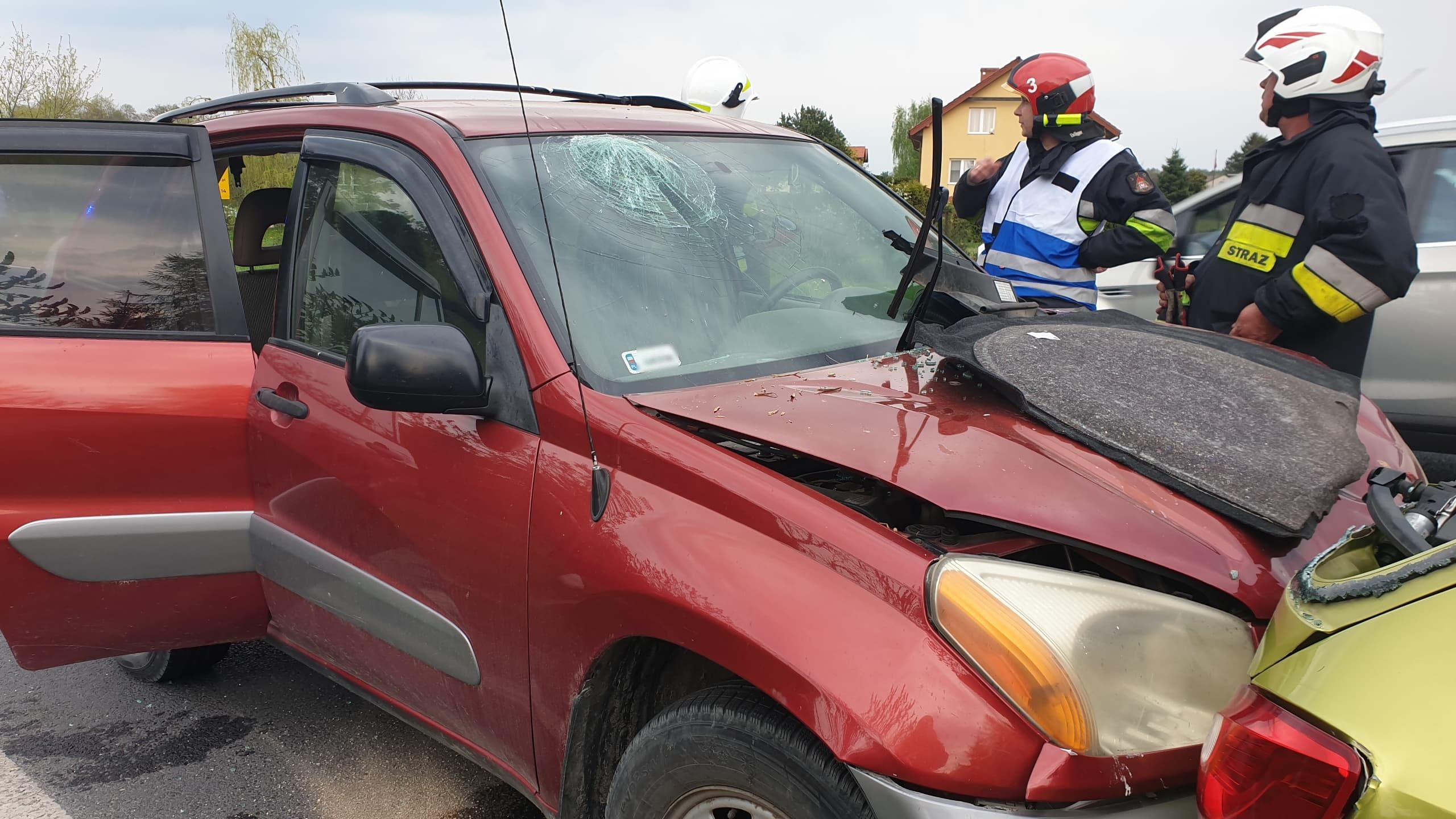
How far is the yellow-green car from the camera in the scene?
104 cm

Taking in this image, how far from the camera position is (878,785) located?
144cm

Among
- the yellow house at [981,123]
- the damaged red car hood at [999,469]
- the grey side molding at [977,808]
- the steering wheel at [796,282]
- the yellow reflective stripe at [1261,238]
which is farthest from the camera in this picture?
the yellow house at [981,123]

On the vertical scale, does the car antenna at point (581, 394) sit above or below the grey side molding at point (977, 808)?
above

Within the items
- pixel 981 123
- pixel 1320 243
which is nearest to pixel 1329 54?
pixel 1320 243

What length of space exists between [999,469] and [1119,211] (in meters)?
2.56

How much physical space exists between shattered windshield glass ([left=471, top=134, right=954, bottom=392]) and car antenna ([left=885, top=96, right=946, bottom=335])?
3 centimetres

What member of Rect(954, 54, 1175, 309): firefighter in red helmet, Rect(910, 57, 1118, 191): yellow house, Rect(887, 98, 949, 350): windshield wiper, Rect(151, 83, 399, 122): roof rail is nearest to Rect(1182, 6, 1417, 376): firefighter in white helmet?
Rect(954, 54, 1175, 309): firefighter in red helmet

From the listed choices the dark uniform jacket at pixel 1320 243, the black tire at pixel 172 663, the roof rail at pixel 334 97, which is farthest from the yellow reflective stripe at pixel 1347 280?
the black tire at pixel 172 663

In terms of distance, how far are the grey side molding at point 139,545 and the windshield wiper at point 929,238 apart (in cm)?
174

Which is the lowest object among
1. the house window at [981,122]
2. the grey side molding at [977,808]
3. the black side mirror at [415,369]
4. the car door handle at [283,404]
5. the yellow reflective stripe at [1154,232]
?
the grey side molding at [977,808]

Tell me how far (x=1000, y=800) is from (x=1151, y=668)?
1.00 feet

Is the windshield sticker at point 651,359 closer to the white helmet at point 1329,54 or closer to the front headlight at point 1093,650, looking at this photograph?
the front headlight at point 1093,650

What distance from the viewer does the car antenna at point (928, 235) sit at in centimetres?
214

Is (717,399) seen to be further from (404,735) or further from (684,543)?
(404,735)
